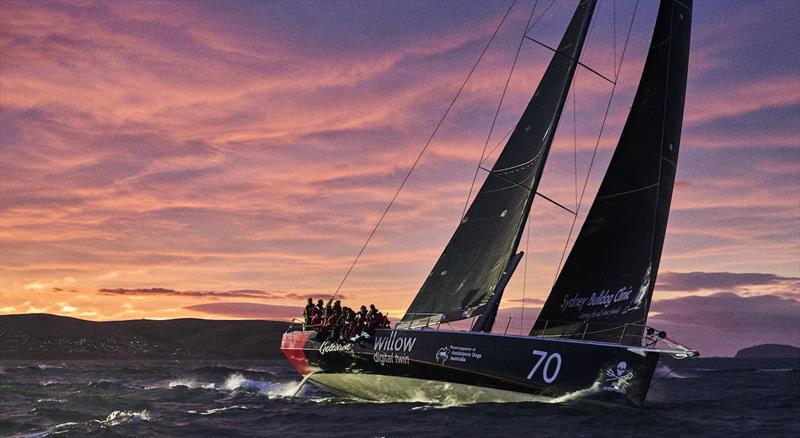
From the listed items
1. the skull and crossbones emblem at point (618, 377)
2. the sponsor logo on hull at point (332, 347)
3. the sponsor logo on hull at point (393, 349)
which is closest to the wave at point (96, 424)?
the sponsor logo on hull at point (332, 347)

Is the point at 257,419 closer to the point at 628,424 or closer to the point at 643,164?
the point at 628,424

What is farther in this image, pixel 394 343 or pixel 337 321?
pixel 337 321

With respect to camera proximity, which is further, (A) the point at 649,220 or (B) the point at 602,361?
(A) the point at 649,220

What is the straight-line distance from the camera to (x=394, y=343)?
19875mm

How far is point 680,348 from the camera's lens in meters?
16.7

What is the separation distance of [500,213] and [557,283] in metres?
2.39

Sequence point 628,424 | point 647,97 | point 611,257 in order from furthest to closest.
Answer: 1. point 647,97
2. point 611,257
3. point 628,424

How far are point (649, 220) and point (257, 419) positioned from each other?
10.4m

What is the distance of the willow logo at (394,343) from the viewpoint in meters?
19.3

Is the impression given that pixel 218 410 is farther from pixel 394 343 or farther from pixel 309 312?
pixel 394 343

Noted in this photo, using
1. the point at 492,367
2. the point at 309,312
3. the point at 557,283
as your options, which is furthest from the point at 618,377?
the point at 309,312

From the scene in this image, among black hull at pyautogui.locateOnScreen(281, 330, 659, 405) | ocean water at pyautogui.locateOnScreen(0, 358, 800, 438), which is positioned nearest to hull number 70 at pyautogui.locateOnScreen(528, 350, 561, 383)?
black hull at pyautogui.locateOnScreen(281, 330, 659, 405)

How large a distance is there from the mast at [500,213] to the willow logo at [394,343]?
1.04 m

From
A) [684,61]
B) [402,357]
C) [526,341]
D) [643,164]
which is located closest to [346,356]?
[402,357]
